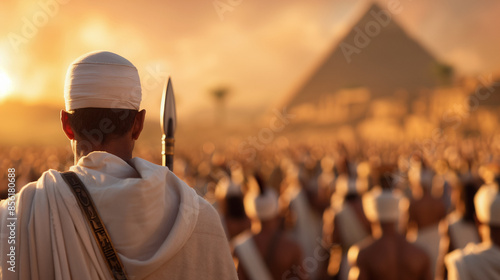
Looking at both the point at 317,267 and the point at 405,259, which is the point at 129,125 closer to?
the point at 405,259

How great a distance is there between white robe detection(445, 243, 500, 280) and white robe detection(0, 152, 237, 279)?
1639 mm

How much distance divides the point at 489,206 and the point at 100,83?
2113 millimetres

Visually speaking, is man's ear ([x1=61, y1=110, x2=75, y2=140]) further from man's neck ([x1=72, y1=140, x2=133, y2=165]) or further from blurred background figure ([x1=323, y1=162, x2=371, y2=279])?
blurred background figure ([x1=323, y1=162, x2=371, y2=279])

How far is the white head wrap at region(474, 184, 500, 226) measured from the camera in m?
2.65

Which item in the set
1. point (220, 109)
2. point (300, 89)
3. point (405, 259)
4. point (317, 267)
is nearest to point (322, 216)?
point (317, 267)

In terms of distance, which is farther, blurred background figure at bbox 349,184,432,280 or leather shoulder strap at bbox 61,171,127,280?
blurred background figure at bbox 349,184,432,280

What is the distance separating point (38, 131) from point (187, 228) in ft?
278

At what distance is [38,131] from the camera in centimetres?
7981

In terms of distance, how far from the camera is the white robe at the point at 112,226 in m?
1.32

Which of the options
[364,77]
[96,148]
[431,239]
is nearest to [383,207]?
[431,239]

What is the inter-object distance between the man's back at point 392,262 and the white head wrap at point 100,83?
96.9 inches

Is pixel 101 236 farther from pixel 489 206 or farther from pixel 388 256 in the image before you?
pixel 388 256

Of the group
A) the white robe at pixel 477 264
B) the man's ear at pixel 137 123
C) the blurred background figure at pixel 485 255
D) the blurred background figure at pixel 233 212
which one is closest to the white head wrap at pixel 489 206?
the blurred background figure at pixel 485 255

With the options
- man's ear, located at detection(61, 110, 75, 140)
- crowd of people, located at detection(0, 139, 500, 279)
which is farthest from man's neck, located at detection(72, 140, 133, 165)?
crowd of people, located at detection(0, 139, 500, 279)
